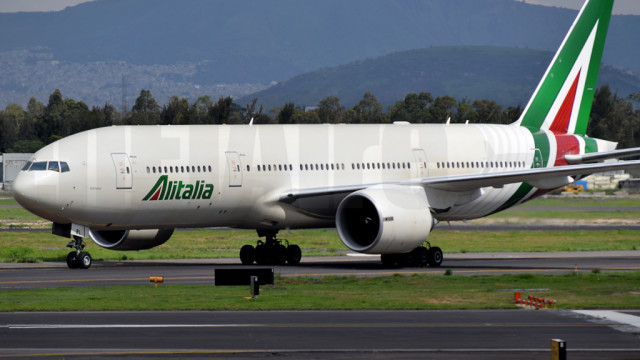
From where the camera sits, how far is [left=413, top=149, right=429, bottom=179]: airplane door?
4091 cm

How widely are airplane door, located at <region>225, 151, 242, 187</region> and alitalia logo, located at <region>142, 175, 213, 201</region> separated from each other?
2.89 ft

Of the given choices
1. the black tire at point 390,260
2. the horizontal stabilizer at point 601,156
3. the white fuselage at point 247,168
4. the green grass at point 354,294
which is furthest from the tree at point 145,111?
the green grass at point 354,294

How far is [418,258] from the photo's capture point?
3784cm

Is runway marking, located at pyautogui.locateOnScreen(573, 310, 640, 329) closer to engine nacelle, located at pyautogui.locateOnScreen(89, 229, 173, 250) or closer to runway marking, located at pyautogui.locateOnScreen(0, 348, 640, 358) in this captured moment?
runway marking, located at pyautogui.locateOnScreen(0, 348, 640, 358)

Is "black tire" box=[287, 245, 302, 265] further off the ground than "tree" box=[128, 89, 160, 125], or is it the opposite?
"tree" box=[128, 89, 160, 125]

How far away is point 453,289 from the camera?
29.0 meters

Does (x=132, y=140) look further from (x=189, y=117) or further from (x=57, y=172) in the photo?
(x=189, y=117)

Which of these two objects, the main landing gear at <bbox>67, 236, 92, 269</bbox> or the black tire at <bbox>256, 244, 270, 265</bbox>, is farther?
the black tire at <bbox>256, 244, 270, 265</bbox>

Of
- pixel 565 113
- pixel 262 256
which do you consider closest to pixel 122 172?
pixel 262 256

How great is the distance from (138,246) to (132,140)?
5.24 m

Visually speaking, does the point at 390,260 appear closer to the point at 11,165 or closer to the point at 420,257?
the point at 420,257

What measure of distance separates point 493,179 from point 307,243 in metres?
14.7

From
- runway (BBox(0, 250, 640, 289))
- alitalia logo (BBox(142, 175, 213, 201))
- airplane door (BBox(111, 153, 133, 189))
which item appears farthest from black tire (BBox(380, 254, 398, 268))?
airplane door (BBox(111, 153, 133, 189))

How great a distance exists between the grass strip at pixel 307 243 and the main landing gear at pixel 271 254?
400cm
